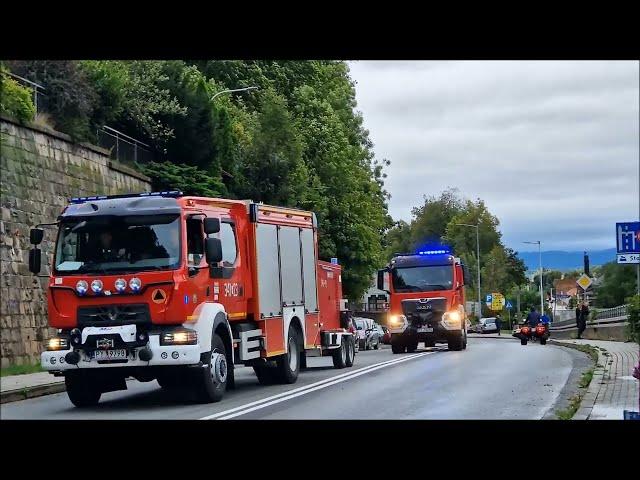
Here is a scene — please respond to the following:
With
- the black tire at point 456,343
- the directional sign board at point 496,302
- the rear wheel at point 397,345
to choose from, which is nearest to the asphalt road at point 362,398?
the black tire at point 456,343

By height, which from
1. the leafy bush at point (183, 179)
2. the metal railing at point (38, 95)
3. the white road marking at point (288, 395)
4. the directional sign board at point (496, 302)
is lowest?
the white road marking at point (288, 395)

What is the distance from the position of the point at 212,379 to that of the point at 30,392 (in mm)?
4046

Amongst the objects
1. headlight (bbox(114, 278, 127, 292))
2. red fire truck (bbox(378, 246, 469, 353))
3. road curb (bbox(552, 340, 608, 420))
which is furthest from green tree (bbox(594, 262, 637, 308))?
headlight (bbox(114, 278, 127, 292))

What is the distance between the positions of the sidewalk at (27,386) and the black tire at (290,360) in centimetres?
393

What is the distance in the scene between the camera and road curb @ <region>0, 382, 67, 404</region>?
17.7 m

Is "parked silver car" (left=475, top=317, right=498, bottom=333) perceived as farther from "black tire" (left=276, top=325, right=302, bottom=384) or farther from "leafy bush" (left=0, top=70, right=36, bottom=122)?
"black tire" (left=276, top=325, right=302, bottom=384)

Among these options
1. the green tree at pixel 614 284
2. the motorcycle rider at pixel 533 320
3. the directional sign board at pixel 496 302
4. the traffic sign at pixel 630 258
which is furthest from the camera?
the green tree at pixel 614 284

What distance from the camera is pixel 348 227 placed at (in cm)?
5209

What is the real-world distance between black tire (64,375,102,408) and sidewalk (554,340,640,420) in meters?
7.28

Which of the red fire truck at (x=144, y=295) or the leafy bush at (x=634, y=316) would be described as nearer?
the red fire truck at (x=144, y=295)

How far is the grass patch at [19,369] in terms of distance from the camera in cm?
2198

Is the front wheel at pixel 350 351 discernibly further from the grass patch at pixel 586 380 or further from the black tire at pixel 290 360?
→ the grass patch at pixel 586 380
